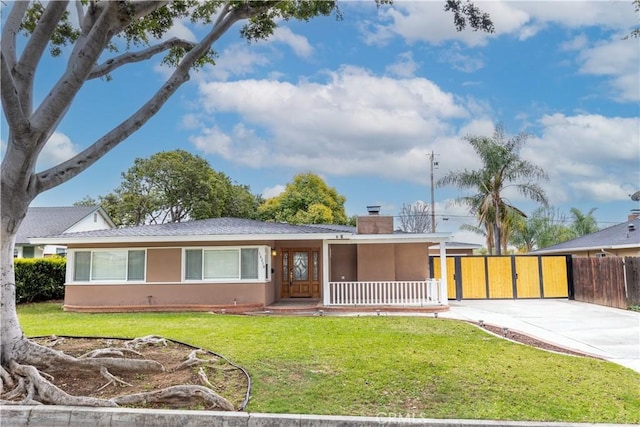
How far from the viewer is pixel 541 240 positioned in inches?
1387

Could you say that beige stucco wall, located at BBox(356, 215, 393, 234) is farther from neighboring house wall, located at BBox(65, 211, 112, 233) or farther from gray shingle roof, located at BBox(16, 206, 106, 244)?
neighboring house wall, located at BBox(65, 211, 112, 233)

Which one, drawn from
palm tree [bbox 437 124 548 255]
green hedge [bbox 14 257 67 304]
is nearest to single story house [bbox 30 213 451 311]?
green hedge [bbox 14 257 67 304]

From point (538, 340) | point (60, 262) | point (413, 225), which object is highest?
point (413, 225)

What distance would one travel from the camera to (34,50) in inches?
244

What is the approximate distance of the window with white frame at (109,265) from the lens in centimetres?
1430

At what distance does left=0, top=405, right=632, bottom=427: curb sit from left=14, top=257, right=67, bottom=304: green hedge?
44.0 feet

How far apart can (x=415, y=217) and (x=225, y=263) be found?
96.6 ft

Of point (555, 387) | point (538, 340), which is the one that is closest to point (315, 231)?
point (538, 340)

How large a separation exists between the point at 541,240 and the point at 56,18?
36.9 meters

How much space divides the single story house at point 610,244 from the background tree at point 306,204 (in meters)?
18.6

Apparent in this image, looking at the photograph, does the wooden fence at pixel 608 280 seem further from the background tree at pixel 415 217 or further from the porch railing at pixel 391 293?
the background tree at pixel 415 217

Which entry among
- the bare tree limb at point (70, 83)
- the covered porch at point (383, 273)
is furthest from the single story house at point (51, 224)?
the bare tree limb at point (70, 83)

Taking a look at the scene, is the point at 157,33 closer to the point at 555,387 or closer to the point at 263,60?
the point at 263,60

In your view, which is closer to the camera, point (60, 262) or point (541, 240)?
point (60, 262)
